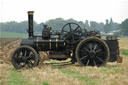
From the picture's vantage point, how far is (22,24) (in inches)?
6703

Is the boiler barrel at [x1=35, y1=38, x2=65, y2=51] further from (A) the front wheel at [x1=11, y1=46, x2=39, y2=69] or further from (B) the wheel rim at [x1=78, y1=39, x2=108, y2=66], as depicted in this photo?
(B) the wheel rim at [x1=78, y1=39, x2=108, y2=66]

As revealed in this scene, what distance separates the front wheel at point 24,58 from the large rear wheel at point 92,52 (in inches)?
73.3

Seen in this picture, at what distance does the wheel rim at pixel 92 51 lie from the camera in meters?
11.9

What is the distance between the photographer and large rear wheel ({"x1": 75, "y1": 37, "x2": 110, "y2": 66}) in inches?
465

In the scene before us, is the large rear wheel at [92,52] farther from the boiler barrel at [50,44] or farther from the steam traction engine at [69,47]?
the boiler barrel at [50,44]

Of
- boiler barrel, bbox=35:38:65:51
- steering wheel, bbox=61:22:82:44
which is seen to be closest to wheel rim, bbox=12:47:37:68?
boiler barrel, bbox=35:38:65:51

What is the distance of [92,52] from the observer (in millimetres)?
11812

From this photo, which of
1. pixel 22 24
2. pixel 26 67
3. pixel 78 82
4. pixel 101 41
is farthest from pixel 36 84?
pixel 22 24

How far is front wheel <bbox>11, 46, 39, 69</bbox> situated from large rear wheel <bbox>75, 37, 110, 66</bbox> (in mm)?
1861

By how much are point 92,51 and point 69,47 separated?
3.65 ft

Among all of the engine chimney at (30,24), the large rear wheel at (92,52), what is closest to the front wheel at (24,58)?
the engine chimney at (30,24)

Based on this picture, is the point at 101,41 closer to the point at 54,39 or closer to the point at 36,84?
the point at 54,39

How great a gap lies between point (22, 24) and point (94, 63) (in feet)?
529

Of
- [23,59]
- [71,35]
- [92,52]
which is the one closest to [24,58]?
[23,59]
